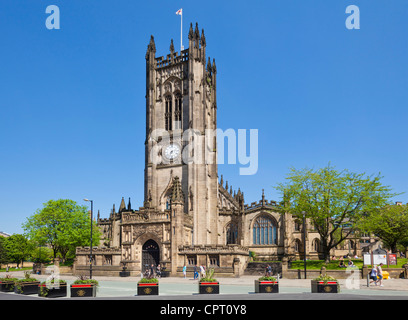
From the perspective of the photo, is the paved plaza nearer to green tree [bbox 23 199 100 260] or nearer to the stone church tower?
the stone church tower

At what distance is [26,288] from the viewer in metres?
24.3

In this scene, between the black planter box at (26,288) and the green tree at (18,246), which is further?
the green tree at (18,246)

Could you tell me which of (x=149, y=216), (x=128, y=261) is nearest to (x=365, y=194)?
(x=149, y=216)

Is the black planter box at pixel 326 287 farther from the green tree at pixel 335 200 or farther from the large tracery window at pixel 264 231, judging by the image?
the large tracery window at pixel 264 231

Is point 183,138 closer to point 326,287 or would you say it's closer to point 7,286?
point 7,286

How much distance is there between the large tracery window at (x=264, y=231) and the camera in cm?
6272

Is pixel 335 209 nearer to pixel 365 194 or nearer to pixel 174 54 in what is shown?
pixel 365 194

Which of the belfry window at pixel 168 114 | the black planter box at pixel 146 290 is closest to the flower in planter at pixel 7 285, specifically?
the black planter box at pixel 146 290

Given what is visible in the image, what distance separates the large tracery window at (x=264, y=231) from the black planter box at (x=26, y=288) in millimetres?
42994

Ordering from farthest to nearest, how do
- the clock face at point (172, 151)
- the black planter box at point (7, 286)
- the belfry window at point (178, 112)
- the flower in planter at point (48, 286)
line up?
the belfry window at point (178, 112), the clock face at point (172, 151), the black planter box at point (7, 286), the flower in planter at point (48, 286)

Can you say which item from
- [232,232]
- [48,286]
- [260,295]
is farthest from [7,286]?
[232,232]

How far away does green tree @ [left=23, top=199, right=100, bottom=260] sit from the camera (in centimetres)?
5903

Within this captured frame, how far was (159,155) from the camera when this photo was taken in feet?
207
